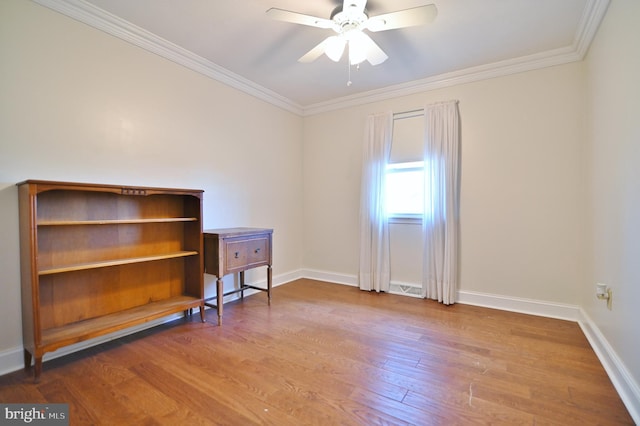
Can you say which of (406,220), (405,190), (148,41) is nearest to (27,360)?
(148,41)

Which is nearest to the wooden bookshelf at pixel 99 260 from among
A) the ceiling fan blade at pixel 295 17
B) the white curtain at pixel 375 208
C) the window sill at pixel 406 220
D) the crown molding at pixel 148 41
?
the crown molding at pixel 148 41

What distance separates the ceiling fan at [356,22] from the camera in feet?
5.96

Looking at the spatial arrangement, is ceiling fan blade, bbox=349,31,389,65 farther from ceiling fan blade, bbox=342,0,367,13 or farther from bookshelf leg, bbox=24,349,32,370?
bookshelf leg, bbox=24,349,32,370

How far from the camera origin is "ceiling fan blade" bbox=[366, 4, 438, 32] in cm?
174

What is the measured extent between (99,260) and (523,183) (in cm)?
385

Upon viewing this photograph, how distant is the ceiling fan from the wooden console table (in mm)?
1698

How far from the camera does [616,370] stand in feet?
5.75

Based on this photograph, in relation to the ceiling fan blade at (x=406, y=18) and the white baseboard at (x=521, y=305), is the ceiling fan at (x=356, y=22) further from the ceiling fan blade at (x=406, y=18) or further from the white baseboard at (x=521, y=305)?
the white baseboard at (x=521, y=305)

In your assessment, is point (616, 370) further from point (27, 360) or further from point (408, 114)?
point (27, 360)

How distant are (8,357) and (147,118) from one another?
1942mm

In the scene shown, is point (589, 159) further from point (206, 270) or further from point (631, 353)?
point (206, 270)

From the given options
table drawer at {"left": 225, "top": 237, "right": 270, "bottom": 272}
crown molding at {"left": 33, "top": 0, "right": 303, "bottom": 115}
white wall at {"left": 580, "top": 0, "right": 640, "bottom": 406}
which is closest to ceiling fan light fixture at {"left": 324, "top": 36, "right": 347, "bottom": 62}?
crown molding at {"left": 33, "top": 0, "right": 303, "bottom": 115}

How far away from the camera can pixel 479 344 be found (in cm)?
226

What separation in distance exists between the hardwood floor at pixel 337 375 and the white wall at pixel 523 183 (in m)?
0.47
